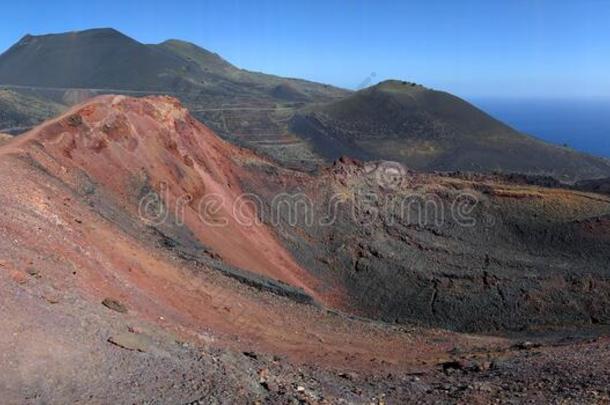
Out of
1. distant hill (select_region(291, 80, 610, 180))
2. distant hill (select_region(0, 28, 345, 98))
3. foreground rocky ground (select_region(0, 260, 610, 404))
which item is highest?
distant hill (select_region(0, 28, 345, 98))

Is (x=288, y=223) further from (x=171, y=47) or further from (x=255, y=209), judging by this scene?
(x=171, y=47)

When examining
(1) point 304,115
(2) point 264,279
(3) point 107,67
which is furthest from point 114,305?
(3) point 107,67

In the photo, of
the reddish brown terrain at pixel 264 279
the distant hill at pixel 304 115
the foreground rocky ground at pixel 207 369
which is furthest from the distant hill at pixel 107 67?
the foreground rocky ground at pixel 207 369

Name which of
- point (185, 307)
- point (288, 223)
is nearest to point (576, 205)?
point (288, 223)

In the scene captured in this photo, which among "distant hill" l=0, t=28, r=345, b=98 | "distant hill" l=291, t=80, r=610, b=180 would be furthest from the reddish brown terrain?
"distant hill" l=0, t=28, r=345, b=98

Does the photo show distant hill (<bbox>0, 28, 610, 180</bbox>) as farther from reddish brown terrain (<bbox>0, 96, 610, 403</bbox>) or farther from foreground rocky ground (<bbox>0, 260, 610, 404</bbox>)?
foreground rocky ground (<bbox>0, 260, 610, 404</bbox>)

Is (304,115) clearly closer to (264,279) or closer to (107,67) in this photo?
(107,67)

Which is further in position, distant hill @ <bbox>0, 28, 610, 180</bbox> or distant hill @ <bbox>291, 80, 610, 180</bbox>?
distant hill @ <bbox>0, 28, 610, 180</bbox>
